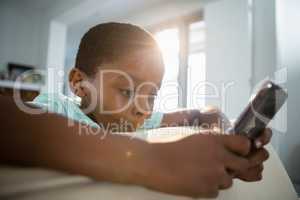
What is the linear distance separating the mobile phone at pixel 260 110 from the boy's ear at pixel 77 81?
0.44 m

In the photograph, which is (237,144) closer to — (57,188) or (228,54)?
(57,188)

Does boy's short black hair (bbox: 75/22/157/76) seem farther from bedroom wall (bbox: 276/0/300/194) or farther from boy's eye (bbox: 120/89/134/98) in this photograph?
bedroom wall (bbox: 276/0/300/194)

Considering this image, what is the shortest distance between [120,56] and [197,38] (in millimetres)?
2232

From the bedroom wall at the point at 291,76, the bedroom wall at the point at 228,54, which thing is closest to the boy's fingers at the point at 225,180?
the bedroom wall at the point at 291,76

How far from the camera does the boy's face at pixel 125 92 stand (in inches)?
22.3

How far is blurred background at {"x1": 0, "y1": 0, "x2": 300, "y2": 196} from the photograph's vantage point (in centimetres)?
108

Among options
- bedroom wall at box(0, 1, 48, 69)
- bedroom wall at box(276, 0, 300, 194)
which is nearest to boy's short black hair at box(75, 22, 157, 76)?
bedroom wall at box(276, 0, 300, 194)

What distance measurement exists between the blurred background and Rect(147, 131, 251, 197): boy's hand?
777mm

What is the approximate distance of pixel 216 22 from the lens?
2.02 meters

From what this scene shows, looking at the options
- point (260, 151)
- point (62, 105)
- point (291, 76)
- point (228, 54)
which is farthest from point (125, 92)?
point (228, 54)

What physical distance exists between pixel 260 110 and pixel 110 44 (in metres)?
0.45

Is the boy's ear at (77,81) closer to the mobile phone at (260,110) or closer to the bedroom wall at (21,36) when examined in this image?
the mobile phone at (260,110)

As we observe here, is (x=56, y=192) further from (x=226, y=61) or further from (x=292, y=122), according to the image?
(x=226, y=61)

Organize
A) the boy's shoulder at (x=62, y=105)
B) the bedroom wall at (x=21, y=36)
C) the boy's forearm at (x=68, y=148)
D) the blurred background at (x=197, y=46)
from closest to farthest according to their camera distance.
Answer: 1. the boy's forearm at (x=68, y=148)
2. the boy's shoulder at (x=62, y=105)
3. the blurred background at (x=197, y=46)
4. the bedroom wall at (x=21, y=36)
